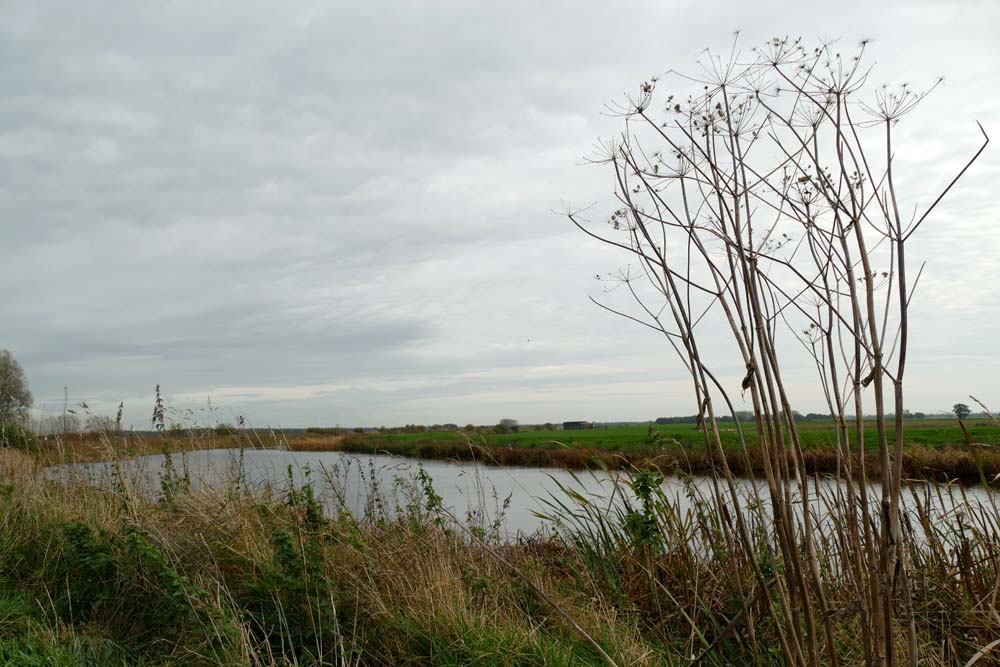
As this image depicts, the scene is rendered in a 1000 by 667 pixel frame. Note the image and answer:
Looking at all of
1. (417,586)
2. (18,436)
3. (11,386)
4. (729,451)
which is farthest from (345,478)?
(11,386)

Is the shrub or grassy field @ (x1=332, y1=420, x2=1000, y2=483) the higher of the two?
the shrub

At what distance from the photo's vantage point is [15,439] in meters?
11.2

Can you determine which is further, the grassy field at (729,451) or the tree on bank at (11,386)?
the tree on bank at (11,386)

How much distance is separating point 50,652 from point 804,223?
357 cm

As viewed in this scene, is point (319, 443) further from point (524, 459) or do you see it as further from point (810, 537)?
point (810, 537)

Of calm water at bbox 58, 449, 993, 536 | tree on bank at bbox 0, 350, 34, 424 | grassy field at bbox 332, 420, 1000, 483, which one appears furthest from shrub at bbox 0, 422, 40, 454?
tree on bank at bbox 0, 350, 34, 424

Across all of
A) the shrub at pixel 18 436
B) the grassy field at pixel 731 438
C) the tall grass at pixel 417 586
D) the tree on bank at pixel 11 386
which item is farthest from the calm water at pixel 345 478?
the tree on bank at pixel 11 386

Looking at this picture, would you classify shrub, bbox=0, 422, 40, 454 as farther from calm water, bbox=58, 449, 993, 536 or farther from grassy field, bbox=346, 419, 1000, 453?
grassy field, bbox=346, 419, 1000, 453

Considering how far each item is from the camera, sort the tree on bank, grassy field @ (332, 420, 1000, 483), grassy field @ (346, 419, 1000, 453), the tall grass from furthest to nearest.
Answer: the tree on bank → grassy field @ (346, 419, 1000, 453) → grassy field @ (332, 420, 1000, 483) → the tall grass

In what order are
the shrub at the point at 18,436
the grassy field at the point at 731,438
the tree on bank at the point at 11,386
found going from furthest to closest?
1. the tree on bank at the point at 11,386
2. the shrub at the point at 18,436
3. the grassy field at the point at 731,438

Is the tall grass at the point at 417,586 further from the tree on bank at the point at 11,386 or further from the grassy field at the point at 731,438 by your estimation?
the tree on bank at the point at 11,386

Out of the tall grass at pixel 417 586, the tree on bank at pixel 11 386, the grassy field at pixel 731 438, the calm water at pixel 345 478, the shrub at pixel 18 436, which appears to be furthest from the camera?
the tree on bank at pixel 11 386

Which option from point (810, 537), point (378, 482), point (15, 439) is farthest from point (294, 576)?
point (15, 439)

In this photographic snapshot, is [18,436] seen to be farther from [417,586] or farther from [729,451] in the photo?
[729,451]
